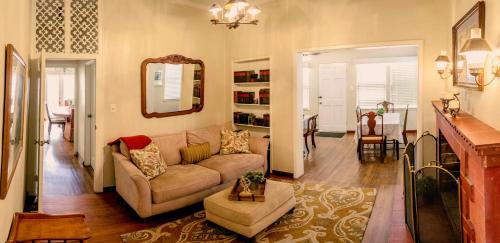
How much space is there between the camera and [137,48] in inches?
196

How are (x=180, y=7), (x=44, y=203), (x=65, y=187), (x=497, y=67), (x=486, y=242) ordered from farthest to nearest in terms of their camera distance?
(x=180, y=7) < (x=65, y=187) < (x=44, y=203) < (x=497, y=67) < (x=486, y=242)

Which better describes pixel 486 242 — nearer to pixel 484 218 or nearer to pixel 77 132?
pixel 484 218

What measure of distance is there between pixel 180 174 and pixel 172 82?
1836 mm

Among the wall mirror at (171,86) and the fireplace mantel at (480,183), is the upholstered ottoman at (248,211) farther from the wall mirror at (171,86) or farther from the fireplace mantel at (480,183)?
the wall mirror at (171,86)

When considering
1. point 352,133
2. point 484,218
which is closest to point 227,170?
point 484,218

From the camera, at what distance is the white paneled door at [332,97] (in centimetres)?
1023

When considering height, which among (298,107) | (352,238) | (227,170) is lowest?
(352,238)

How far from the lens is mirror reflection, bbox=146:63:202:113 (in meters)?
5.18

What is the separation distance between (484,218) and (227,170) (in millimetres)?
3217

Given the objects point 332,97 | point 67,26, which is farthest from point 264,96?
point 332,97

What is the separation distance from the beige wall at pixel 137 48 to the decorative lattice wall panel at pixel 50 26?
1.69 feet

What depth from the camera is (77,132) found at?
7020mm

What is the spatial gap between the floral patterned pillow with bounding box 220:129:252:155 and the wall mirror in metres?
0.78

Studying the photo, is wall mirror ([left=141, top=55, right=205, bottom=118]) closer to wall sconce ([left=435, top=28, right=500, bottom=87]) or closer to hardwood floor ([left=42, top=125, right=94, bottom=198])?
hardwood floor ([left=42, top=125, right=94, bottom=198])
